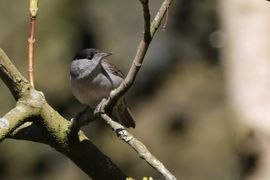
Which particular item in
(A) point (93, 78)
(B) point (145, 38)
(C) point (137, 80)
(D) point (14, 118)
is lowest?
(C) point (137, 80)

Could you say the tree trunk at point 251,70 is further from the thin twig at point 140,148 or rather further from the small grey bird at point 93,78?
the thin twig at point 140,148

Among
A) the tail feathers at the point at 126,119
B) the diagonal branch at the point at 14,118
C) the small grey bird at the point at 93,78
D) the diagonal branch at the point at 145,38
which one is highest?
the diagonal branch at the point at 145,38

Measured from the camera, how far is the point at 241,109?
153 inches

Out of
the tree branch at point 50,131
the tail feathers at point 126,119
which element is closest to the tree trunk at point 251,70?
the tree branch at point 50,131

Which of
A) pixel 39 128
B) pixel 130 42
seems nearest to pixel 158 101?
pixel 130 42

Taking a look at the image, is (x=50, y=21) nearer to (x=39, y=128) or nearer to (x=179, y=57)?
(x=179, y=57)

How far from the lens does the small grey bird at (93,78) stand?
176 inches

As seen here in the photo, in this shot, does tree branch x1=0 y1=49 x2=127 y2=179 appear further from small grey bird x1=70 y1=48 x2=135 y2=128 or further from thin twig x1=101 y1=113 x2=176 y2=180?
small grey bird x1=70 y1=48 x2=135 y2=128

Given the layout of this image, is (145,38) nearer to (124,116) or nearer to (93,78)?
(93,78)

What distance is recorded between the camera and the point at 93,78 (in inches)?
181

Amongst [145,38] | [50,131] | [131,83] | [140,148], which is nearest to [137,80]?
[50,131]

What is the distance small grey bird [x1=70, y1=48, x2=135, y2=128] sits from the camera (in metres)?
4.47

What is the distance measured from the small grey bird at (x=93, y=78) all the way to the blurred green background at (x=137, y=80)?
3.77 metres

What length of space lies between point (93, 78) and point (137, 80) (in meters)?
5.10
